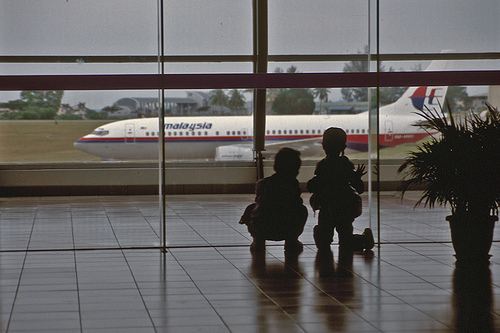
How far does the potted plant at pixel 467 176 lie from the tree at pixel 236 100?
13.1 feet

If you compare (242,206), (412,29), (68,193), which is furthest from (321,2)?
(68,193)

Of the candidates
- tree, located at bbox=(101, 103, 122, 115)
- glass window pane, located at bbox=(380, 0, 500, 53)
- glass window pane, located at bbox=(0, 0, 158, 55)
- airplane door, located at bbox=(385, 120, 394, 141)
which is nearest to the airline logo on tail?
airplane door, located at bbox=(385, 120, 394, 141)

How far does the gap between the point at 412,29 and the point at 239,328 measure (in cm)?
542

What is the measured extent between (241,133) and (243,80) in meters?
3.09

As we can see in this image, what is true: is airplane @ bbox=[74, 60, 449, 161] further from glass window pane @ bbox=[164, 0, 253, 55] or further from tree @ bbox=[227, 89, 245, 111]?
glass window pane @ bbox=[164, 0, 253, 55]

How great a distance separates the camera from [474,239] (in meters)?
5.00

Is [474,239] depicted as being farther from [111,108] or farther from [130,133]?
[130,133]

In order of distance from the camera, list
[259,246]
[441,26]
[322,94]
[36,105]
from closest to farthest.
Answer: [259,246], [36,105], [322,94], [441,26]

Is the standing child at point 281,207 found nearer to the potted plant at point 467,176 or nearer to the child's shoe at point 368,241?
the child's shoe at point 368,241

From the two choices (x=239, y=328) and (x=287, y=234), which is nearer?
(x=239, y=328)

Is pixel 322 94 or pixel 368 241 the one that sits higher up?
pixel 322 94

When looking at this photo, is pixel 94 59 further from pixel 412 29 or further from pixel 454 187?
pixel 454 187

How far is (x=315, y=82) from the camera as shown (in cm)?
609

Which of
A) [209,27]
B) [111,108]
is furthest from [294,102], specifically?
[111,108]
